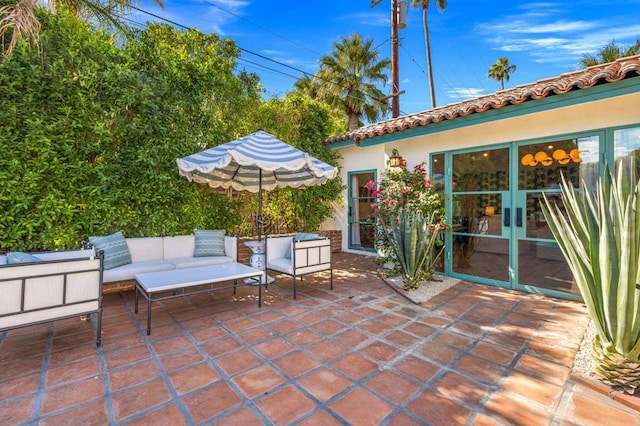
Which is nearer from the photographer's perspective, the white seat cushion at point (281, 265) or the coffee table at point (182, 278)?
the coffee table at point (182, 278)

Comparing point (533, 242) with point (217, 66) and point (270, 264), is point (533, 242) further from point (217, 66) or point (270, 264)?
point (217, 66)

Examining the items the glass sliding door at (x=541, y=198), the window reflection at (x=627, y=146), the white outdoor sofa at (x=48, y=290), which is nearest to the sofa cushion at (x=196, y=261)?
the white outdoor sofa at (x=48, y=290)

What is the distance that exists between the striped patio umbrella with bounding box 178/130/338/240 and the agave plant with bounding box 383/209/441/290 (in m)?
1.61

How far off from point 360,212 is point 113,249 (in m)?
5.99

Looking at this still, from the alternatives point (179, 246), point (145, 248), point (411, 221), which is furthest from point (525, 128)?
point (145, 248)

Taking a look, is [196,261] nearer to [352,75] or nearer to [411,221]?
[411,221]

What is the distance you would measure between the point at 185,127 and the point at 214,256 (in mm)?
2541

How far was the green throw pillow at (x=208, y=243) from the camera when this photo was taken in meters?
5.23

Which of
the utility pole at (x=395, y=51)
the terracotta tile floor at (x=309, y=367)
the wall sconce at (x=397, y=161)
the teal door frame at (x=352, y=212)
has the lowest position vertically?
A: the terracotta tile floor at (x=309, y=367)

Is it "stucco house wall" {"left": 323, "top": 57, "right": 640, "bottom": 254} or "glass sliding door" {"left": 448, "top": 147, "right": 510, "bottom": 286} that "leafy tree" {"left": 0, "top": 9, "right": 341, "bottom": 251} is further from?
"glass sliding door" {"left": 448, "top": 147, "right": 510, "bottom": 286}

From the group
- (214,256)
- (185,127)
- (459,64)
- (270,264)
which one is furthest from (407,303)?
(459,64)

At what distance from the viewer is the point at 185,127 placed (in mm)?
5469

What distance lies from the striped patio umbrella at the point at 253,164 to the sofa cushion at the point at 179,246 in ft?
3.67

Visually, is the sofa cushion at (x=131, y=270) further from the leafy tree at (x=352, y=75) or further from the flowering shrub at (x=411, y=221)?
the leafy tree at (x=352, y=75)
